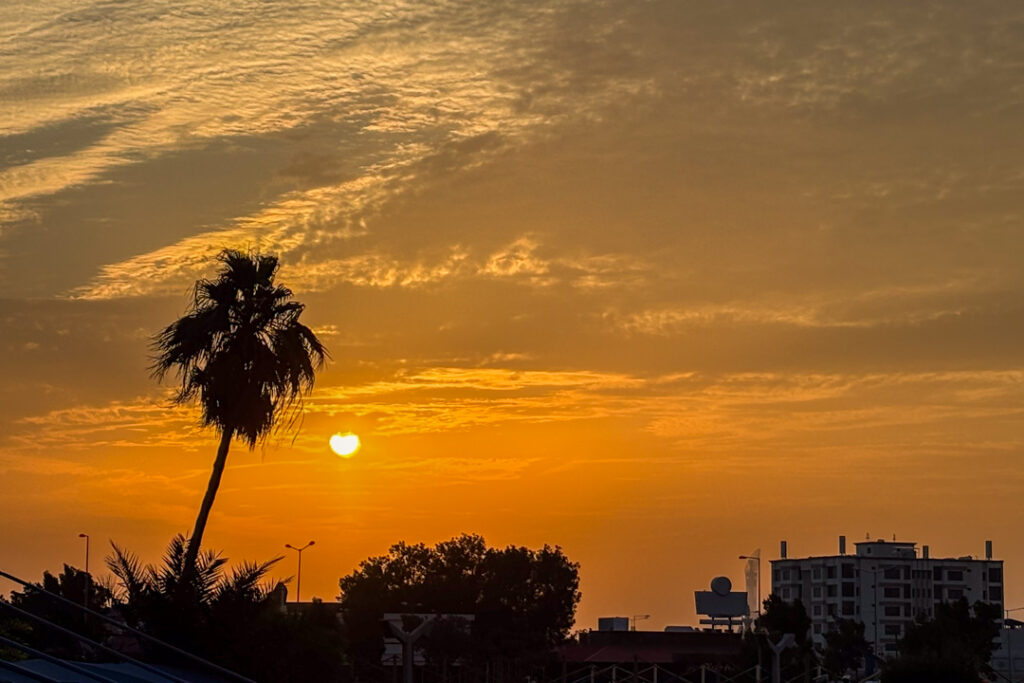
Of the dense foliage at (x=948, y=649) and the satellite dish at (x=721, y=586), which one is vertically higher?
the satellite dish at (x=721, y=586)

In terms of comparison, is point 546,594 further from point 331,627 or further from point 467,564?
point 331,627

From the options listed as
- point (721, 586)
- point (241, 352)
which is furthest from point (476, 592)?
point (241, 352)

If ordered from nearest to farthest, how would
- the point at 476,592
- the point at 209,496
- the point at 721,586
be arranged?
the point at 209,496 < the point at 476,592 < the point at 721,586

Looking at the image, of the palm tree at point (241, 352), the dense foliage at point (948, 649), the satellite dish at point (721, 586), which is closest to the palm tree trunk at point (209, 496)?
the palm tree at point (241, 352)

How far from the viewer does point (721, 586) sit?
183000 millimetres

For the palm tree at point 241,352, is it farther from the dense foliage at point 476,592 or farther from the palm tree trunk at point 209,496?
the dense foliage at point 476,592

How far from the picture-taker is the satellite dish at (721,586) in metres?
183

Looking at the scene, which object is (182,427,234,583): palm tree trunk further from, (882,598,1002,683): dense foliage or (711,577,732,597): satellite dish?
(711,577,732,597): satellite dish

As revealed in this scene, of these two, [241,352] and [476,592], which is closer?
[241,352]

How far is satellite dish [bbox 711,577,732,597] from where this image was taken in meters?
183

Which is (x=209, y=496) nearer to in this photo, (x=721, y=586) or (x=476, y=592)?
(x=476, y=592)

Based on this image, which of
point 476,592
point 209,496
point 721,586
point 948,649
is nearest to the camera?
point 209,496

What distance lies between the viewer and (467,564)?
152 metres

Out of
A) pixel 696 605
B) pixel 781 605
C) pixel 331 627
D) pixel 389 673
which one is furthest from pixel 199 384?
pixel 696 605
